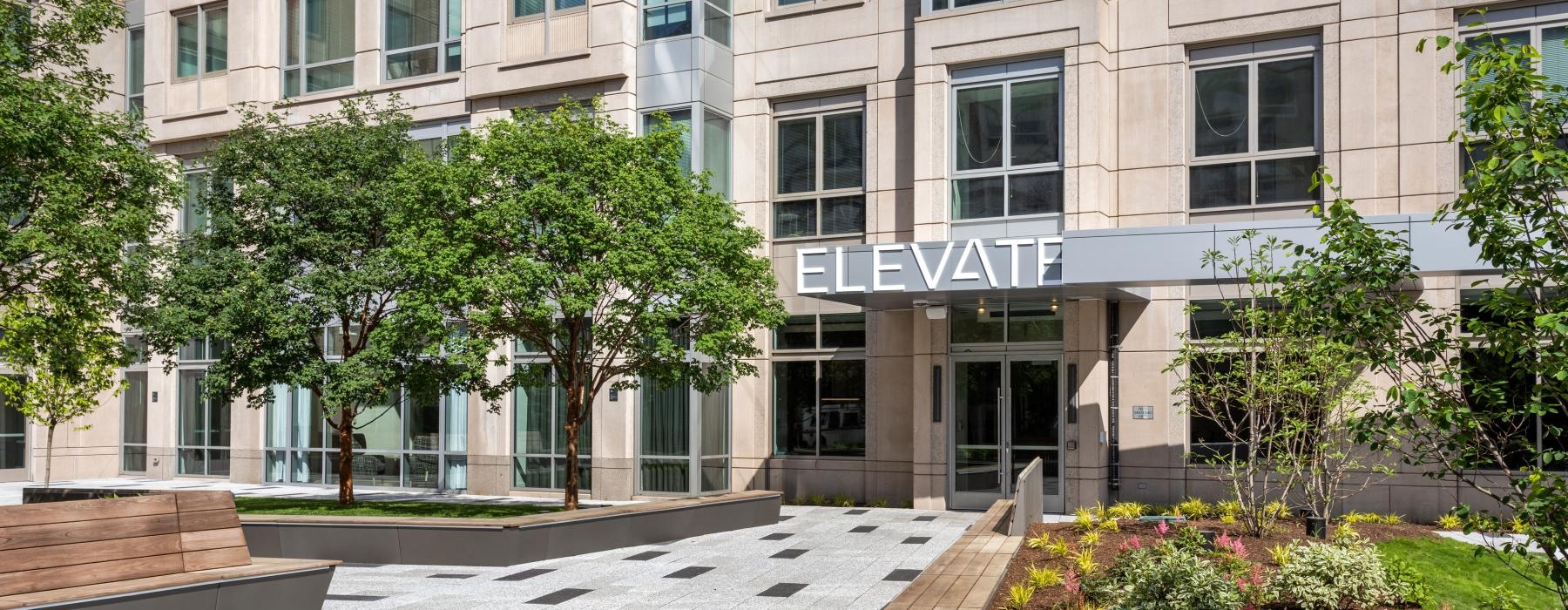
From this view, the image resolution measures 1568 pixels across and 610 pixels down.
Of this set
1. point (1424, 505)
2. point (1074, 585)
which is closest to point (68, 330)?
point (1074, 585)

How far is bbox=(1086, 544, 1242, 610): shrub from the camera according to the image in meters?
8.89

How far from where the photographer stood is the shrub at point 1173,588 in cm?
889

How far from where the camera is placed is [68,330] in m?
18.2

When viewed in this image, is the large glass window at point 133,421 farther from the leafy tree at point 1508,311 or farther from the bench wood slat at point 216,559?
the leafy tree at point 1508,311

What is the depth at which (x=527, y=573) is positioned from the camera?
14.1m

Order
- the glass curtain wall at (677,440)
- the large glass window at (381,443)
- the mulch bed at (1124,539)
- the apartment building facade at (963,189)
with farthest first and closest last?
the large glass window at (381,443)
the glass curtain wall at (677,440)
the apartment building facade at (963,189)
the mulch bed at (1124,539)

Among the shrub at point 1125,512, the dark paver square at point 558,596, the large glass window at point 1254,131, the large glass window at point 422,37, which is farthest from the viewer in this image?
the large glass window at point 422,37

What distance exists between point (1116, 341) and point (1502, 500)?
48.3ft

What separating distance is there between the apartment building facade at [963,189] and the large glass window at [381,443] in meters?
0.11

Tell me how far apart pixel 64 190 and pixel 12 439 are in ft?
60.4

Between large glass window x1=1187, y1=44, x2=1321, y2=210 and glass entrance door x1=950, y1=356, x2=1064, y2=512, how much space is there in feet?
12.4

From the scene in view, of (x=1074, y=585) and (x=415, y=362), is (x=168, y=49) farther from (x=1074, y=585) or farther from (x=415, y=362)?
(x=1074, y=585)

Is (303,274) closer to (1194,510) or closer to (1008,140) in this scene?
(1008,140)

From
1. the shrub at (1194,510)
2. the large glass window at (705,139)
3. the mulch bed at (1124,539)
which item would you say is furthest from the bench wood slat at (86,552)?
the large glass window at (705,139)
